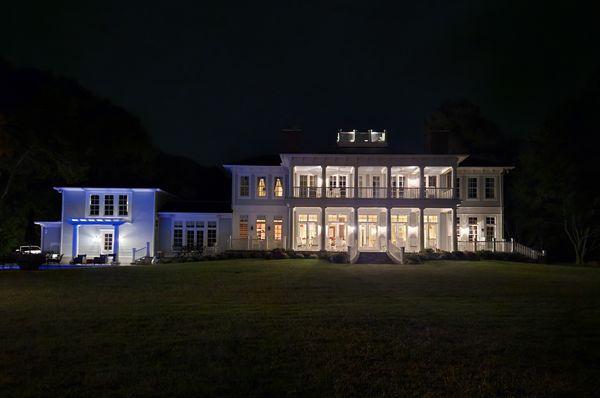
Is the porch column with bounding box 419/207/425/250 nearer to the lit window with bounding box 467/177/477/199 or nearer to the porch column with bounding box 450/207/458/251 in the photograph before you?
the porch column with bounding box 450/207/458/251

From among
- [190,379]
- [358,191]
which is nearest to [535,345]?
[190,379]

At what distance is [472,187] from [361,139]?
836 cm

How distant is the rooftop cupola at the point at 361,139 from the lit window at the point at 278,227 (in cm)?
647

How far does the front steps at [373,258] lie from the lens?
28.0m

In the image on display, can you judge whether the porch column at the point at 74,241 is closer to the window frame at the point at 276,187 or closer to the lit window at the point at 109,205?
the lit window at the point at 109,205

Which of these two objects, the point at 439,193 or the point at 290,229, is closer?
the point at 290,229

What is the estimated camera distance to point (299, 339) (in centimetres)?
938

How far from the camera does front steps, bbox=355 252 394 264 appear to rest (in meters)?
28.0

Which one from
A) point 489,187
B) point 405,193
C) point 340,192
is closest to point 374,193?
point 340,192

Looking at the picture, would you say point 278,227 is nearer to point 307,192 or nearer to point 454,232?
point 307,192

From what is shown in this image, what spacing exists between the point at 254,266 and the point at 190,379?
1713 centimetres

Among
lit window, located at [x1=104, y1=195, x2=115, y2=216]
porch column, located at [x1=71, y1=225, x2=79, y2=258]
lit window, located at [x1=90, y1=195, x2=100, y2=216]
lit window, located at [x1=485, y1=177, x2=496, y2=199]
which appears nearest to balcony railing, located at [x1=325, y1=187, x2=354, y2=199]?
lit window, located at [x1=485, y1=177, x2=496, y2=199]

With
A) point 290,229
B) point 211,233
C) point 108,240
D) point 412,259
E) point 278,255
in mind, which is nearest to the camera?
point 412,259

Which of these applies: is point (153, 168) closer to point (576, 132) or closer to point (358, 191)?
point (358, 191)
